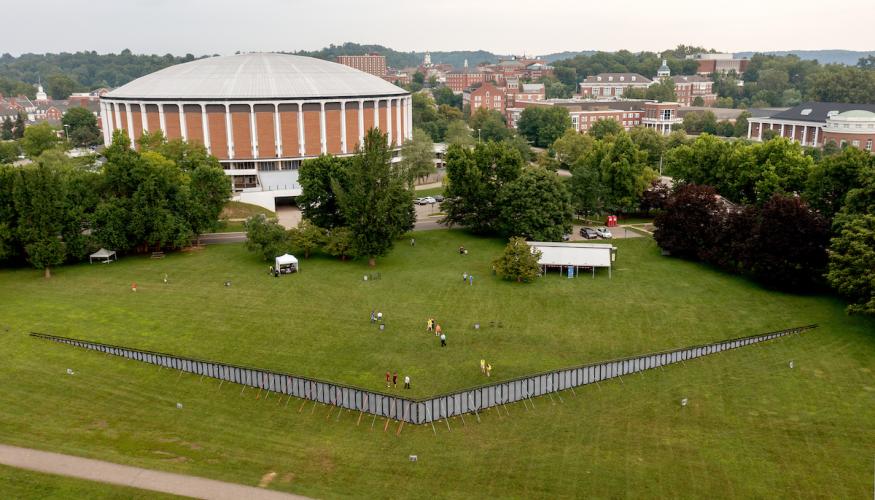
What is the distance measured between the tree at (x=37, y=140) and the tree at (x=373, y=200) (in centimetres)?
6642

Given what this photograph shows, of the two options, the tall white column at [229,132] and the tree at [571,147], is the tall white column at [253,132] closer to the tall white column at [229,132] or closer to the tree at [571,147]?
the tall white column at [229,132]

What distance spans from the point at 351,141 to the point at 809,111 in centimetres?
9009

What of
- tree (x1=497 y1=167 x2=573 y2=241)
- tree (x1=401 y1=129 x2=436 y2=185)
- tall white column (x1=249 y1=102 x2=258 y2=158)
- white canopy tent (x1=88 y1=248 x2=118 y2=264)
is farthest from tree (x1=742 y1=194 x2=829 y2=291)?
tall white column (x1=249 y1=102 x2=258 y2=158)

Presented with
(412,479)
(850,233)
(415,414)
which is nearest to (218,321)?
(415,414)

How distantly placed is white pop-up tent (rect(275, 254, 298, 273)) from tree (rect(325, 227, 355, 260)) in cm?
389

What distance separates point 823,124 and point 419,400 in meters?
122

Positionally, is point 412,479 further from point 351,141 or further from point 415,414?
point 351,141

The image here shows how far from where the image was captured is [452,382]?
130 feet

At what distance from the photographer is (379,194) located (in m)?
61.2

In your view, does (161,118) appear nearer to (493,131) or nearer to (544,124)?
(493,131)

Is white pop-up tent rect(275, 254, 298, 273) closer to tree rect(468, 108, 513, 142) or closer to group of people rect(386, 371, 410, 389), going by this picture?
group of people rect(386, 371, 410, 389)

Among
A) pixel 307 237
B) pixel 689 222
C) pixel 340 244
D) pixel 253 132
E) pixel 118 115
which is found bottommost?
pixel 340 244

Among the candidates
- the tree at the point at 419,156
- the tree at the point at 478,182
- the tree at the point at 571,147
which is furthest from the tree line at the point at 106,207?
the tree at the point at 571,147

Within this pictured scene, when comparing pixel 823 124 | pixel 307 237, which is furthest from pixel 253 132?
pixel 823 124
